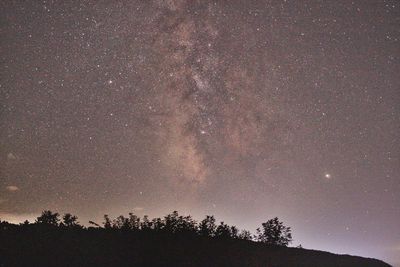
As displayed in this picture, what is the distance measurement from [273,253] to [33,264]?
20.8 metres

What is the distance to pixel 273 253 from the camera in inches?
1261

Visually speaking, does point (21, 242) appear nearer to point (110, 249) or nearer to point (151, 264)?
point (110, 249)

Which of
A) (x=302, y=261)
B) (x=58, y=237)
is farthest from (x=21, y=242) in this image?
(x=302, y=261)

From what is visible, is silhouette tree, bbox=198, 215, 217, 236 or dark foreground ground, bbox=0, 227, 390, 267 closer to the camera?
dark foreground ground, bbox=0, 227, 390, 267

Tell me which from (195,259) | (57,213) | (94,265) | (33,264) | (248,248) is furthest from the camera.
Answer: (57,213)

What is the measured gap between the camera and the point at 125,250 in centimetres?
2231

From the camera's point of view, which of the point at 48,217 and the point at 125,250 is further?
the point at 48,217

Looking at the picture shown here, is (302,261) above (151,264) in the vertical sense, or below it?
above

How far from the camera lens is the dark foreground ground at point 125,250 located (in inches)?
733

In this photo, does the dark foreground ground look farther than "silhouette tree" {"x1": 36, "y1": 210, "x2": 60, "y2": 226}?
No

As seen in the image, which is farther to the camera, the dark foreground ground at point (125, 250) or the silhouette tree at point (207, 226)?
the silhouette tree at point (207, 226)

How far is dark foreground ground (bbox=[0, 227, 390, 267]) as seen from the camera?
1862 centimetres

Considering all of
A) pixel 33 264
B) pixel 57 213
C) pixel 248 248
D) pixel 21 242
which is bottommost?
pixel 33 264

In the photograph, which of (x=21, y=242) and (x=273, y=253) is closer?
(x=21, y=242)
